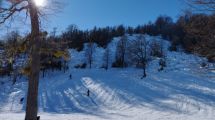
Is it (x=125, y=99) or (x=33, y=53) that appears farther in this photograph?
(x=125, y=99)

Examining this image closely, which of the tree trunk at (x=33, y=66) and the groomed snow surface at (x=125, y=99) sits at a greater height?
the tree trunk at (x=33, y=66)

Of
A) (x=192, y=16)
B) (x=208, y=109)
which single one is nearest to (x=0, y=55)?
(x=192, y=16)

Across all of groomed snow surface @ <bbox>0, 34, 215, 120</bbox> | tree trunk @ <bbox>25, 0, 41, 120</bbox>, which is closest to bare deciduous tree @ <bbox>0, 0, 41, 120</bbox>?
tree trunk @ <bbox>25, 0, 41, 120</bbox>

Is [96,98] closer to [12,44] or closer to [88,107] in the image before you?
[88,107]

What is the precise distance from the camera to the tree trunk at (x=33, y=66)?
41.0 ft

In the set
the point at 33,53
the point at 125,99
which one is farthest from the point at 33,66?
the point at 125,99

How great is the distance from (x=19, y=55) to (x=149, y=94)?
133 feet

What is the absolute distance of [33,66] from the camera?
12469mm

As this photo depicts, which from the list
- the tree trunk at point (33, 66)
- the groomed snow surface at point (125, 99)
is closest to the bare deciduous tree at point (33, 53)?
the tree trunk at point (33, 66)

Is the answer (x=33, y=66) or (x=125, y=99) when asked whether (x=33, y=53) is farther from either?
(x=125, y=99)

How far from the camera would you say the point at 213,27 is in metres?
9.19

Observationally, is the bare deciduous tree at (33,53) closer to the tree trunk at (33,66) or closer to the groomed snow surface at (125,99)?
the tree trunk at (33,66)

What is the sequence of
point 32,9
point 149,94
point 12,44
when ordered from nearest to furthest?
point 32,9
point 12,44
point 149,94

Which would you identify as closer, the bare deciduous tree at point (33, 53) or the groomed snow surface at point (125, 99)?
the bare deciduous tree at point (33, 53)
